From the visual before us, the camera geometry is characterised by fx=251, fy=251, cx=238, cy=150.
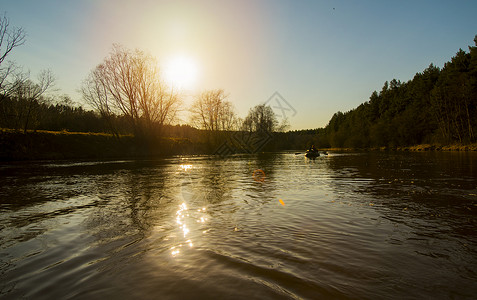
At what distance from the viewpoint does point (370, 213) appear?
5922mm

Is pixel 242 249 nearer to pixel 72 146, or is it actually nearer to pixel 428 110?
pixel 72 146

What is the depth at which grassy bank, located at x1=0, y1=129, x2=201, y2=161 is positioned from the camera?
29.8 metres

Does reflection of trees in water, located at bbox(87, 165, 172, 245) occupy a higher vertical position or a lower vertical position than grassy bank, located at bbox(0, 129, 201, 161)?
lower

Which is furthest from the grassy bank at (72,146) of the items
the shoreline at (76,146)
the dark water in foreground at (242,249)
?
the dark water in foreground at (242,249)

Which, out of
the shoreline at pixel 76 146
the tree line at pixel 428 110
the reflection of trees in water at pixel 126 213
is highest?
the tree line at pixel 428 110

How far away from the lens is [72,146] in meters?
36.3

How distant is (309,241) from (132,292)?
2744 mm

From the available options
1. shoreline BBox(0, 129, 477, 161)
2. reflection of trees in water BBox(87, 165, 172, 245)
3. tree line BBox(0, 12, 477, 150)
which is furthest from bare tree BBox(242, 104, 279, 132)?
reflection of trees in water BBox(87, 165, 172, 245)

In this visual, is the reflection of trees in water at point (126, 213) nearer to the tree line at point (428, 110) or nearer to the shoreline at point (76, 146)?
the shoreline at point (76, 146)

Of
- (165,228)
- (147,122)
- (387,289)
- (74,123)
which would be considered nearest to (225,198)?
(165,228)

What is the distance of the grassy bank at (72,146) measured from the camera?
2983 cm

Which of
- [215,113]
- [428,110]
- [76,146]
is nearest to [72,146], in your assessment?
[76,146]

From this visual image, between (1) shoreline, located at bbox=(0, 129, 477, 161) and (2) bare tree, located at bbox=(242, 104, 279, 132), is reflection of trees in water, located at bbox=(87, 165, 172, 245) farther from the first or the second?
(2) bare tree, located at bbox=(242, 104, 279, 132)

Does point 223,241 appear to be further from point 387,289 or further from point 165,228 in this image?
point 387,289
